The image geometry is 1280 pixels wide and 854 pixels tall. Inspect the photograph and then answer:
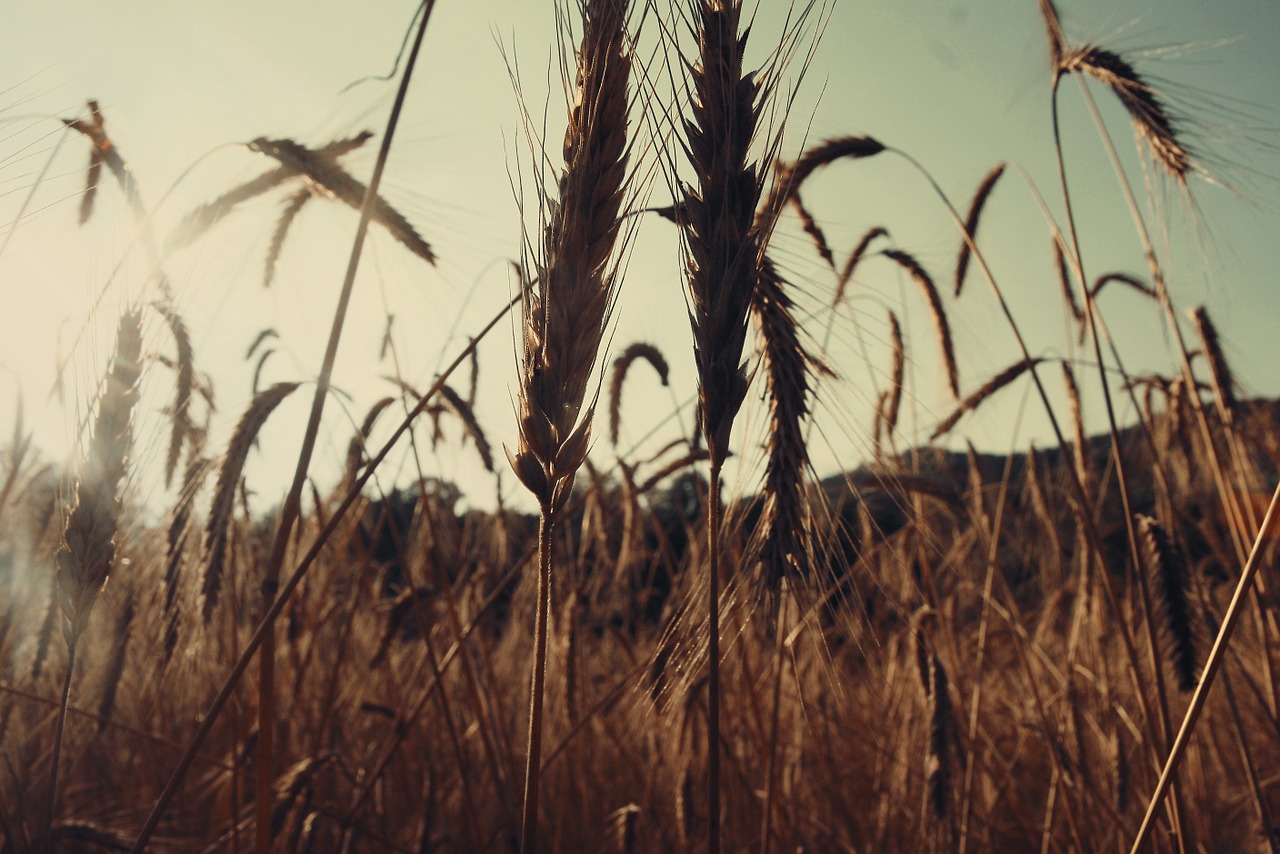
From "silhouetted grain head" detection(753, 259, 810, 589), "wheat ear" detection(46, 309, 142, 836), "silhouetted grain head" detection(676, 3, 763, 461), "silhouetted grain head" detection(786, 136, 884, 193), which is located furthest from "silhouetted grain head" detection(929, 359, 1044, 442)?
"wheat ear" detection(46, 309, 142, 836)

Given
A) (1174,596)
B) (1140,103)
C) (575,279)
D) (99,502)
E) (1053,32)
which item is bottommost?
(1174,596)

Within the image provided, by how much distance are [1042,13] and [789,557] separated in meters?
2.03

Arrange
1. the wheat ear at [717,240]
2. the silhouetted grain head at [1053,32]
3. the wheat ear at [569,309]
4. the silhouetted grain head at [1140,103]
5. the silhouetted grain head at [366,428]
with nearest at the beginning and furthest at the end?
the wheat ear at [569,309]
the wheat ear at [717,240]
the silhouetted grain head at [1140,103]
the silhouetted grain head at [1053,32]
the silhouetted grain head at [366,428]

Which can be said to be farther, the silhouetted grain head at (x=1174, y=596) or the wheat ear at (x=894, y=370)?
the wheat ear at (x=894, y=370)

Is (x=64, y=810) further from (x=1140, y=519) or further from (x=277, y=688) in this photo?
(x=1140, y=519)

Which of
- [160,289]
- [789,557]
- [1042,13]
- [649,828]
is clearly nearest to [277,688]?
[649,828]

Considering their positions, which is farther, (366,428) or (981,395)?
(981,395)

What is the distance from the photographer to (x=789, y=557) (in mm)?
1156

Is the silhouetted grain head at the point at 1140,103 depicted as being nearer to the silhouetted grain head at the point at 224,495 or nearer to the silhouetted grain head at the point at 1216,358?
the silhouetted grain head at the point at 1216,358

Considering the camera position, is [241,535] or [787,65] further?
[241,535]

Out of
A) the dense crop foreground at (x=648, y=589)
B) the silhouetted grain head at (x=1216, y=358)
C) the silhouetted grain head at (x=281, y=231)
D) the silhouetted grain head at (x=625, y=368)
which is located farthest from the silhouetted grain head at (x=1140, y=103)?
the silhouetted grain head at (x=281, y=231)

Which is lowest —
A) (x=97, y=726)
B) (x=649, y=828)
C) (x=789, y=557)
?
(x=649, y=828)

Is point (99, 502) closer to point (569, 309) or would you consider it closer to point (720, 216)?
point (569, 309)

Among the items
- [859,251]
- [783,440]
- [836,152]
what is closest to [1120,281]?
[859,251]
